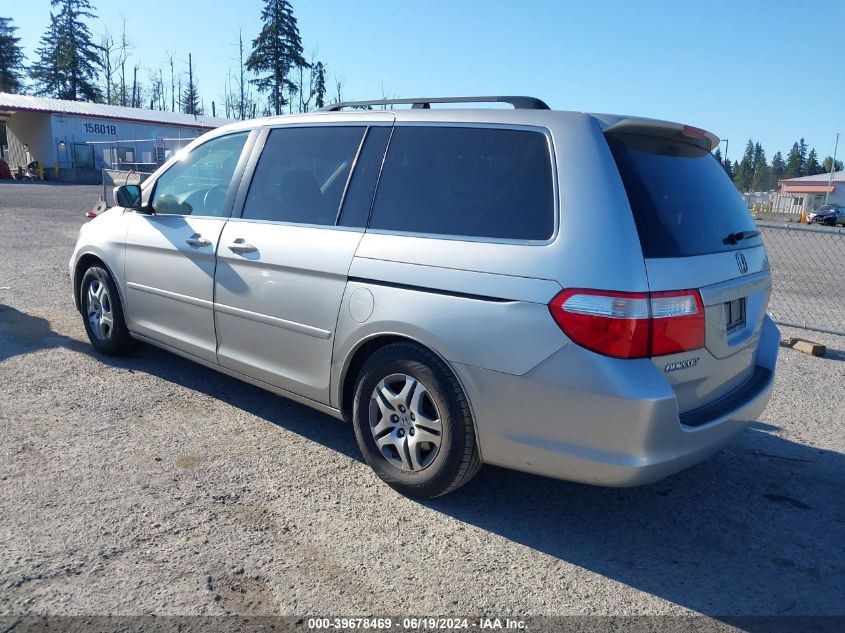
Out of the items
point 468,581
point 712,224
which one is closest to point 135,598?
point 468,581

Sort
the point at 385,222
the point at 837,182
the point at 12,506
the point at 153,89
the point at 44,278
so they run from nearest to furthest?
1. the point at 12,506
2. the point at 385,222
3. the point at 44,278
4. the point at 837,182
5. the point at 153,89

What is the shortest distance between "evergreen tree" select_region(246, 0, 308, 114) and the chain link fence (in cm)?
4823

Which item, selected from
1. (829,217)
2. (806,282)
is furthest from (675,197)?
(829,217)

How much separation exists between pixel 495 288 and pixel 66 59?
247ft

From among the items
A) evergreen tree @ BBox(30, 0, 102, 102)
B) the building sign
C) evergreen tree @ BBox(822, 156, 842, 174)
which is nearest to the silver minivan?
the building sign

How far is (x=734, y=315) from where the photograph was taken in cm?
325

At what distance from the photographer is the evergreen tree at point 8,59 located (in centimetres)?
6550

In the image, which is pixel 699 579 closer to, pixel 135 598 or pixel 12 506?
pixel 135 598

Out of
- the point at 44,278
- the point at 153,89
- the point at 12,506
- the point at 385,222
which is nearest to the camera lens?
the point at 12,506

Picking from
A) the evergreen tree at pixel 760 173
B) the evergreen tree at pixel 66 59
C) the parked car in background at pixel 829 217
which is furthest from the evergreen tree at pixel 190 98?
the evergreen tree at pixel 760 173

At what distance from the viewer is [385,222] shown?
357 cm

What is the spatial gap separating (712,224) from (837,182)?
7565 centimetres

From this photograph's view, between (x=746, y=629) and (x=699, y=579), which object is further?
(x=699, y=579)

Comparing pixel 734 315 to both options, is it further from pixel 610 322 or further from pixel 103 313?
pixel 103 313
